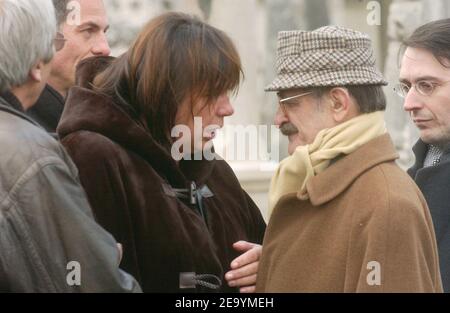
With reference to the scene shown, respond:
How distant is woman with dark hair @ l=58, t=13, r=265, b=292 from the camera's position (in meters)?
3.59

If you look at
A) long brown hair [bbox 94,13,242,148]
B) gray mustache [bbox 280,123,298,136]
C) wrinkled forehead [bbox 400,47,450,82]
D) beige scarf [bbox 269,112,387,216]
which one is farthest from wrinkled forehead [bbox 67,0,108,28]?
beige scarf [bbox 269,112,387,216]

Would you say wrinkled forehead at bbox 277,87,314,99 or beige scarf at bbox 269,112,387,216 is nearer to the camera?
beige scarf at bbox 269,112,387,216

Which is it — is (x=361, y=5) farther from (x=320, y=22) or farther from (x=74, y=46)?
(x=74, y=46)

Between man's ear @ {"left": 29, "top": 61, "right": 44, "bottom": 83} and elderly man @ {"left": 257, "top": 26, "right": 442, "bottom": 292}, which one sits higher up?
man's ear @ {"left": 29, "top": 61, "right": 44, "bottom": 83}

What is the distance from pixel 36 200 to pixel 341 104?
955mm

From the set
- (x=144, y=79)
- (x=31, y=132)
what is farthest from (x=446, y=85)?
(x=31, y=132)

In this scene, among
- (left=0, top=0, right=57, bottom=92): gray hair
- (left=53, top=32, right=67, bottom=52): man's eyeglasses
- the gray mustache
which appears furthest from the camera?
(left=53, top=32, right=67, bottom=52): man's eyeglasses

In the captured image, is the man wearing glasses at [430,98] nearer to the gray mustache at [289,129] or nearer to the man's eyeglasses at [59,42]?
the gray mustache at [289,129]

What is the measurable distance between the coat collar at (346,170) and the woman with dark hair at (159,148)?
1.34ft

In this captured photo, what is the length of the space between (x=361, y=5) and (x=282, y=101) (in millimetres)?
10571

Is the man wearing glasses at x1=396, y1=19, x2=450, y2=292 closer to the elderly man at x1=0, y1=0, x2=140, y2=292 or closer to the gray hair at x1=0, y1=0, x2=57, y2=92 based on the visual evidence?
the elderly man at x1=0, y1=0, x2=140, y2=292

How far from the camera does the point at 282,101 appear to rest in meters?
3.61

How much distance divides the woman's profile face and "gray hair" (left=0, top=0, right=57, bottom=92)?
0.65m

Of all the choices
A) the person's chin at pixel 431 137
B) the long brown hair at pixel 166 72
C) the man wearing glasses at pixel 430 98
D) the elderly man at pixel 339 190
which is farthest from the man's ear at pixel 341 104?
the person's chin at pixel 431 137
